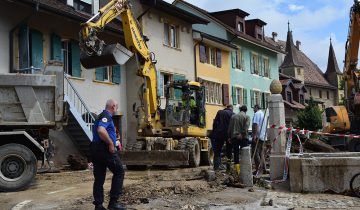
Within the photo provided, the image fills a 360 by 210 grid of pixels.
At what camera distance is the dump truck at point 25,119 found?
1104cm

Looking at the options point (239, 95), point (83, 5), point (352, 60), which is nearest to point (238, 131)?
point (352, 60)

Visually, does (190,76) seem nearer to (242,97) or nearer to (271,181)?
(242,97)

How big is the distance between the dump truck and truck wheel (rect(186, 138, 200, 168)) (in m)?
5.75

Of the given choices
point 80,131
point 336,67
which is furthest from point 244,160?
point 336,67

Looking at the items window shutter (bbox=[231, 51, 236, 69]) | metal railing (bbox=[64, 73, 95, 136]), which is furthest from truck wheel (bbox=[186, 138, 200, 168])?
window shutter (bbox=[231, 51, 236, 69])

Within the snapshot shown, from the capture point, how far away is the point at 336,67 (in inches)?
3211

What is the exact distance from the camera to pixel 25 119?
11.5 metres

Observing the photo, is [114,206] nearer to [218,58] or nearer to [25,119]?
[25,119]

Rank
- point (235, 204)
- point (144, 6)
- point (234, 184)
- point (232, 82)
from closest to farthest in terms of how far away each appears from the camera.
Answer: point (235, 204) → point (234, 184) → point (144, 6) → point (232, 82)

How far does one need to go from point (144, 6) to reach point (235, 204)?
18.0 meters

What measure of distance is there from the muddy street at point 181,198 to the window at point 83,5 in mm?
12497

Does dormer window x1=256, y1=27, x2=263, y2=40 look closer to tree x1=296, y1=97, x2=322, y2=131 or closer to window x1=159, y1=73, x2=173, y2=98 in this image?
tree x1=296, y1=97, x2=322, y2=131

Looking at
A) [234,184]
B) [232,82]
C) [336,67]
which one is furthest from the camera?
[336,67]

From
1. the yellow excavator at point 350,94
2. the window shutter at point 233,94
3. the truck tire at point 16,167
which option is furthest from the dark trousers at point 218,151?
the window shutter at point 233,94
